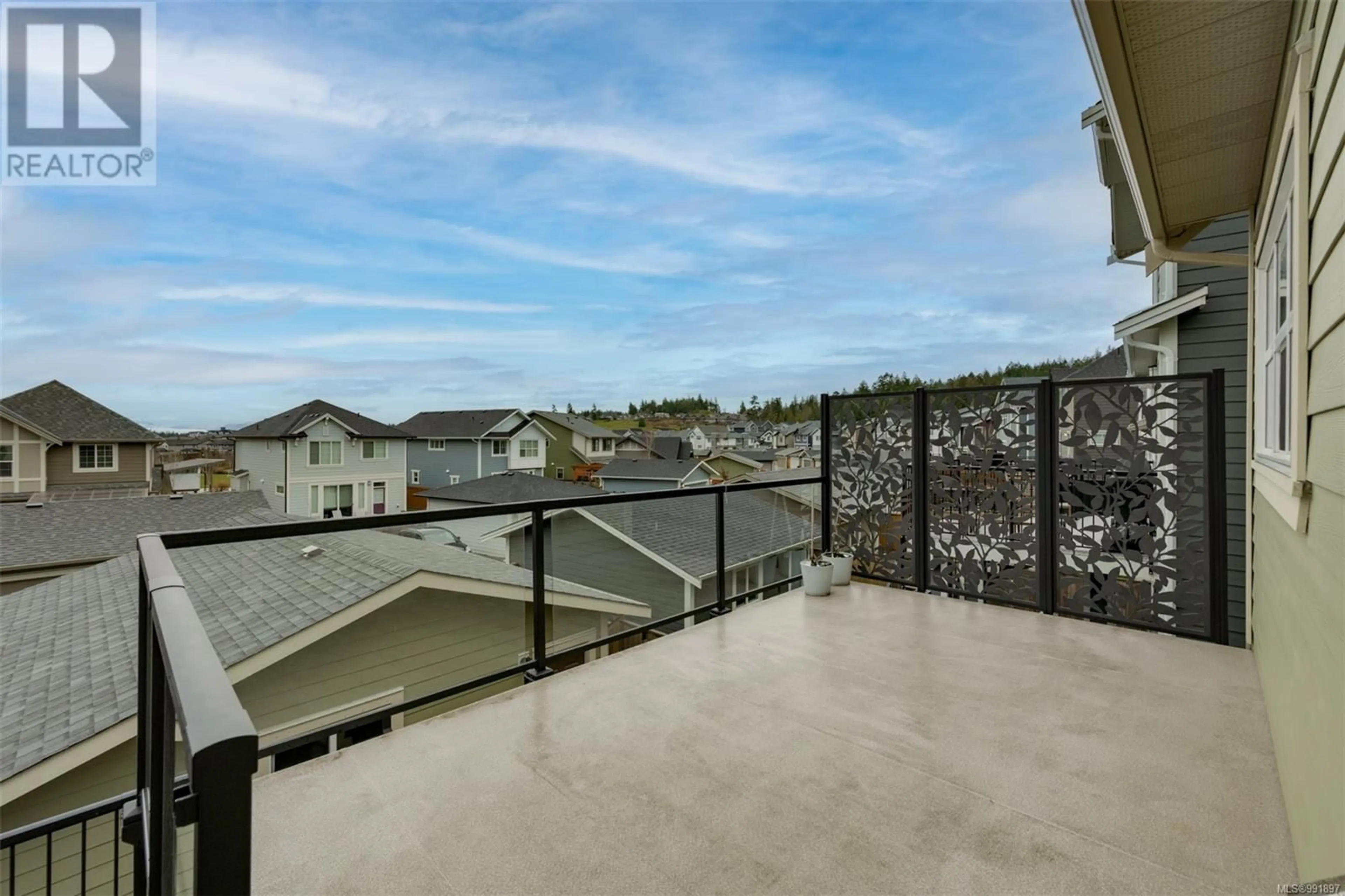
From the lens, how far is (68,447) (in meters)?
15.9

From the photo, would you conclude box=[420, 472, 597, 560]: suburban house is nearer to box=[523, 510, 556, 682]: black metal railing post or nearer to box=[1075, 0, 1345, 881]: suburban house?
box=[523, 510, 556, 682]: black metal railing post

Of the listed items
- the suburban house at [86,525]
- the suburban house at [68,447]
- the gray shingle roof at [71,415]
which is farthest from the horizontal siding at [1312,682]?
the gray shingle roof at [71,415]

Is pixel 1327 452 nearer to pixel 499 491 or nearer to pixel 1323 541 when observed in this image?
pixel 1323 541

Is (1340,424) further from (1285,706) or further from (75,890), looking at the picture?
(75,890)

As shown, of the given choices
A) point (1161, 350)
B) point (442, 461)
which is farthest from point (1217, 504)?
point (442, 461)

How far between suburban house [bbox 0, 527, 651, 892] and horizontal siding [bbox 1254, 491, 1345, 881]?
2.81 metres

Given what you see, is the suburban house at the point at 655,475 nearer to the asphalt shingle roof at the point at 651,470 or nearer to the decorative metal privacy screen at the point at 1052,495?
the asphalt shingle roof at the point at 651,470

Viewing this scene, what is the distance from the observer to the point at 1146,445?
4.07 metres

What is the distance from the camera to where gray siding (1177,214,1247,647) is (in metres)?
4.61

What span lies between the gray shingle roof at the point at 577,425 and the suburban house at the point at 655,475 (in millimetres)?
8291

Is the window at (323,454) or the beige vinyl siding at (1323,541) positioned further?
the window at (323,454)

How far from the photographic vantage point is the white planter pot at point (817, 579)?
16.4 feet

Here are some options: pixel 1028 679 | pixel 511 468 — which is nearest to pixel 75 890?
pixel 1028 679

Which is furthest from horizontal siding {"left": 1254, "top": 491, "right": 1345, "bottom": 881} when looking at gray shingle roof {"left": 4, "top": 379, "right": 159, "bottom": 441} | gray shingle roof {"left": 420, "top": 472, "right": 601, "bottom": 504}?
gray shingle roof {"left": 4, "top": 379, "right": 159, "bottom": 441}
